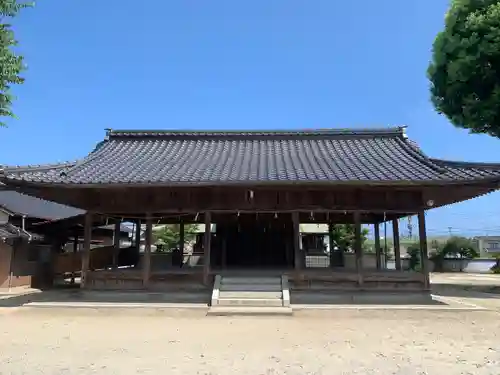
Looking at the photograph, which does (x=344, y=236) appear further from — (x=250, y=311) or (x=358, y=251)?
(x=250, y=311)

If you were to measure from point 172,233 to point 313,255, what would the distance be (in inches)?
659

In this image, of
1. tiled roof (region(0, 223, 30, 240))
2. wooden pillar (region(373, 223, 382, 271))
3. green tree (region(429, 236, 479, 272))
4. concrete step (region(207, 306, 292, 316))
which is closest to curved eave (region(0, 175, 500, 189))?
concrete step (region(207, 306, 292, 316))

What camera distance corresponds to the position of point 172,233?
33.0 metres

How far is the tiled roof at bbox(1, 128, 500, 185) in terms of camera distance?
10.9 meters

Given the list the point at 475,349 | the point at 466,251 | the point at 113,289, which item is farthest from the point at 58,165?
the point at 466,251

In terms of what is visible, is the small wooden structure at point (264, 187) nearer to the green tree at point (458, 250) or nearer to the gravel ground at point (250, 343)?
the gravel ground at point (250, 343)

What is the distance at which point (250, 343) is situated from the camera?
706cm

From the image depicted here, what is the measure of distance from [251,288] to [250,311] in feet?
4.86

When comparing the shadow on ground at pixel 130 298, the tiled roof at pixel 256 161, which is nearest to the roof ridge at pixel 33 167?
the tiled roof at pixel 256 161

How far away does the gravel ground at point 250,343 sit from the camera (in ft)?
18.6

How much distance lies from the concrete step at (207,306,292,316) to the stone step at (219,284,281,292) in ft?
3.37

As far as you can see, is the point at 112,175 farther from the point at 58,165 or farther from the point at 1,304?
the point at 1,304

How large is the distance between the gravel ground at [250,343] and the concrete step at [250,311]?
0.37 m

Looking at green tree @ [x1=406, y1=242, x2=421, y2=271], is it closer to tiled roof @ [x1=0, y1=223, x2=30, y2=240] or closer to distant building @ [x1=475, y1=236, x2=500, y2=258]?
tiled roof @ [x1=0, y1=223, x2=30, y2=240]
